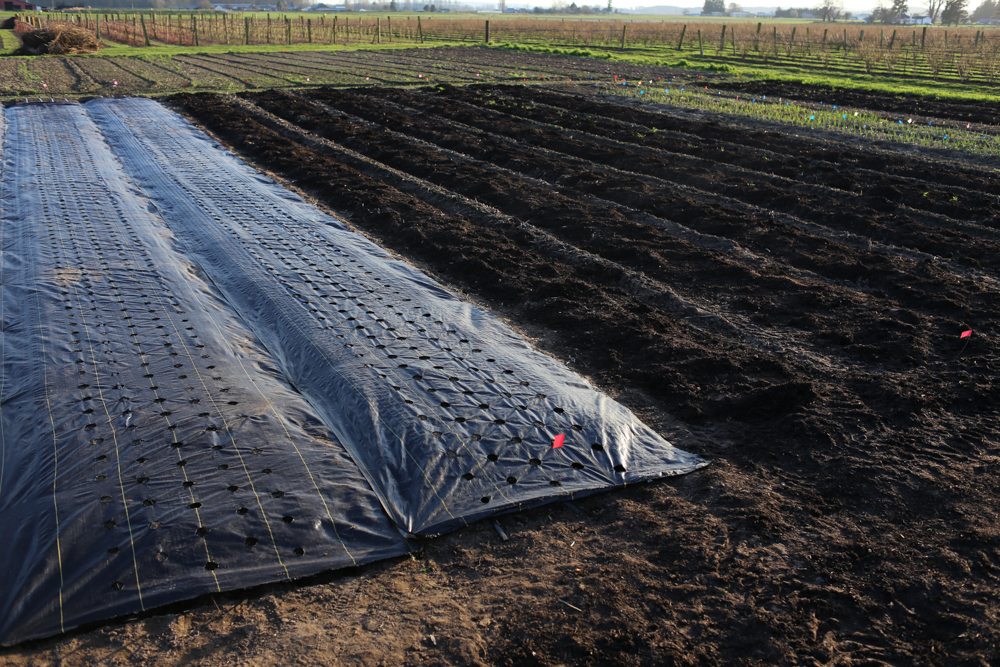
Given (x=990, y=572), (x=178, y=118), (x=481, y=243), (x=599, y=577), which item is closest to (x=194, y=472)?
(x=599, y=577)

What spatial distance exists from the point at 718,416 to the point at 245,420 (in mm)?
3135

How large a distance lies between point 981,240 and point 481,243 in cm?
589

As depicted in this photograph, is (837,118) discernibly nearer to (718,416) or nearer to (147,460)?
(718,416)

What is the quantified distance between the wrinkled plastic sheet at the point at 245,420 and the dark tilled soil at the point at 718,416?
0.22 meters

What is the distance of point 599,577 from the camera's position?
368cm

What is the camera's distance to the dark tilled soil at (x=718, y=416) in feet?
10.9

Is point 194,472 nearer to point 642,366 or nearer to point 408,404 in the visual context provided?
point 408,404

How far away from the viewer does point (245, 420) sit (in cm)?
460

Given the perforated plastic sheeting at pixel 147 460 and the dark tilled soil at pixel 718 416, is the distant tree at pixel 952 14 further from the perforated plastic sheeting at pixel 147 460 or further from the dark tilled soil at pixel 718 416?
the perforated plastic sheeting at pixel 147 460

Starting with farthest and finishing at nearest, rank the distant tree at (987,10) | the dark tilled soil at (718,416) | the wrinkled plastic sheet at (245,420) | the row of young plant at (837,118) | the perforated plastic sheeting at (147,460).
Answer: the distant tree at (987,10), the row of young plant at (837,118), the wrinkled plastic sheet at (245,420), the perforated plastic sheeting at (147,460), the dark tilled soil at (718,416)

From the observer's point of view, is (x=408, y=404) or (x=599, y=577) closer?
(x=599, y=577)

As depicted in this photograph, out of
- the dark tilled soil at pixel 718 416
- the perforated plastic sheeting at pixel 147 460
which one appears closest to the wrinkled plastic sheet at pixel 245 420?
the perforated plastic sheeting at pixel 147 460

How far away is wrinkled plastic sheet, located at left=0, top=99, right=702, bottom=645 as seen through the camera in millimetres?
3570

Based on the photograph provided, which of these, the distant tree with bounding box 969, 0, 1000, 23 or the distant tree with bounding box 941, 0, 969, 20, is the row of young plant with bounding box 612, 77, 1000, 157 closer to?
the distant tree with bounding box 941, 0, 969, 20
